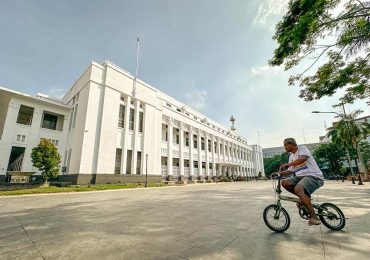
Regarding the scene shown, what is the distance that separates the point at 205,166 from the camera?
4250 centimetres

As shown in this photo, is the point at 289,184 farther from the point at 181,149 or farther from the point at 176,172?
the point at 181,149

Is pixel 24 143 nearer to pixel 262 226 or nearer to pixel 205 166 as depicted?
pixel 262 226

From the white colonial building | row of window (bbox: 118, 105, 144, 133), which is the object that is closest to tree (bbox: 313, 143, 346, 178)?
the white colonial building

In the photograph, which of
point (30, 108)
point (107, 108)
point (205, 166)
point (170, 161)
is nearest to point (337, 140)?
point (205, 166)

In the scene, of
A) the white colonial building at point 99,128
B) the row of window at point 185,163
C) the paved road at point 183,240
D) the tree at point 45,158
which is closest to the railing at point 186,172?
the row of window at point 185,163

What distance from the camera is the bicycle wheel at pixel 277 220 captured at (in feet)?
12.8

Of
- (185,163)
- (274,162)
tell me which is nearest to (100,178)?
(185,163)

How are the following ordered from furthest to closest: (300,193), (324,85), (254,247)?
(324,85) < (300,193) < (254,247)

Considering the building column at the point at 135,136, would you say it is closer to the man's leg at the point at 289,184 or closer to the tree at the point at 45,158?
the tree at the point at 45,158

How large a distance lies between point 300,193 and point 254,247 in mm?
1527

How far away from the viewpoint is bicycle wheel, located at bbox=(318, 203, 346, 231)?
12.6 ft

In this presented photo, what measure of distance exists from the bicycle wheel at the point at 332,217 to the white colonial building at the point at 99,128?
72.6 ft

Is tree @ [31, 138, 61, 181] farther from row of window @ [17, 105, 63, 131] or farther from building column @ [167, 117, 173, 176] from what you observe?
building column @ [167, 117, 173, 176]

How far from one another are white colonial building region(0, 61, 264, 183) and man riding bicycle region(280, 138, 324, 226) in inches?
859
